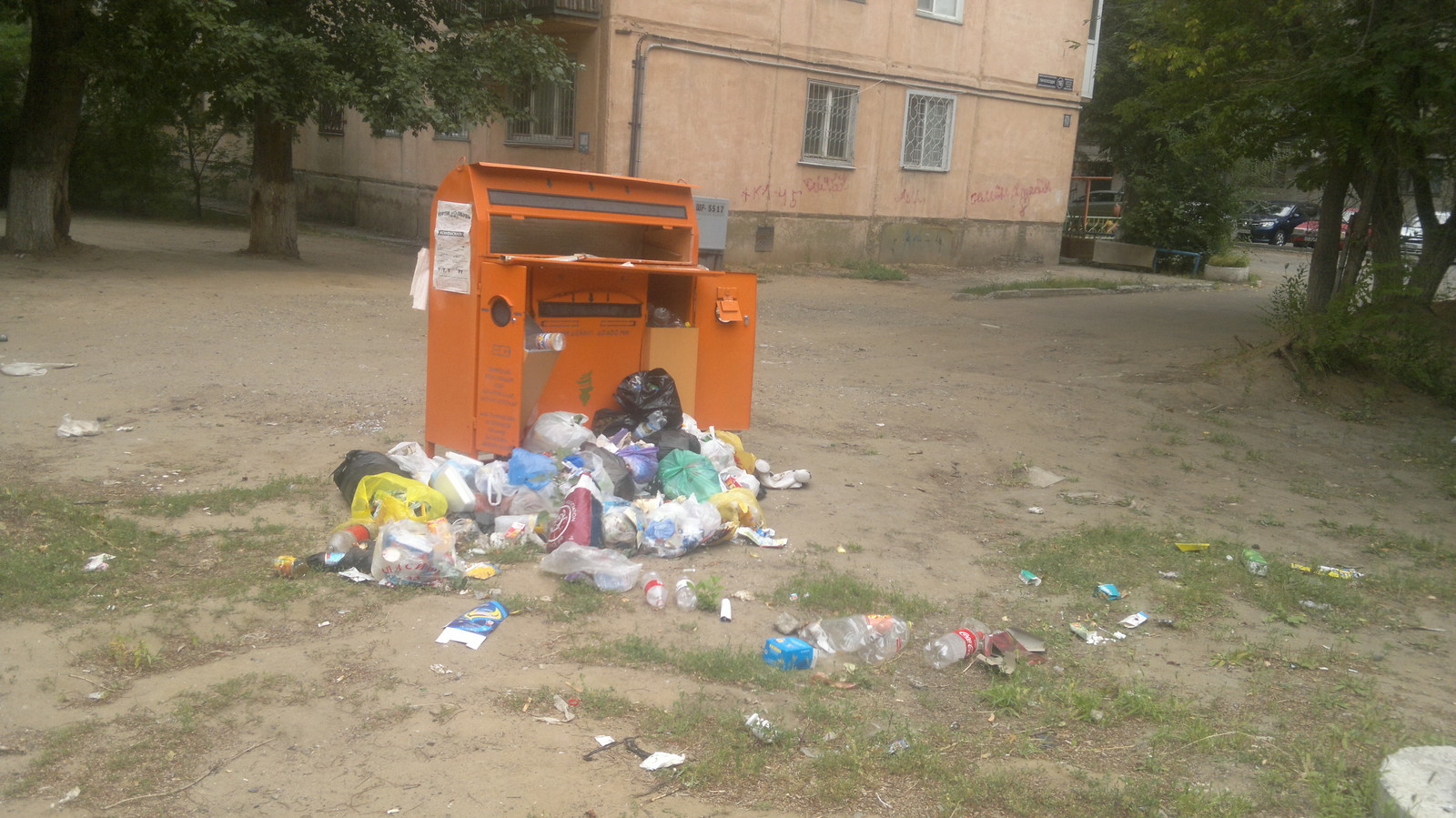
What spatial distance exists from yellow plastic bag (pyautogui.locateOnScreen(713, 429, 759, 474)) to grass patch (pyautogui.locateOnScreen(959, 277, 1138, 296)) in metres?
10.2

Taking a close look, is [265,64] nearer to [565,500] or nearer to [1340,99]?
[565,500]

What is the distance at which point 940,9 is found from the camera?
19.1 metres

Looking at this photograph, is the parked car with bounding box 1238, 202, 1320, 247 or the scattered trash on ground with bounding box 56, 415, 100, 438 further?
the parked car with bounding box 1238, 202, 1320, 247

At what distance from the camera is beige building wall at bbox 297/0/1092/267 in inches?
618

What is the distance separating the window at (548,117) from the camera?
1622cm

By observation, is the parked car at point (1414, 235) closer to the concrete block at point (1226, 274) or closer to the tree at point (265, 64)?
the concrete block at point (1226, 274)

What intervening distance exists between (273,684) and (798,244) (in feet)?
49.8

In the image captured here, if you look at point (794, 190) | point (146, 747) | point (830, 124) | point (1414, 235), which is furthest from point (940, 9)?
point (146, 747)

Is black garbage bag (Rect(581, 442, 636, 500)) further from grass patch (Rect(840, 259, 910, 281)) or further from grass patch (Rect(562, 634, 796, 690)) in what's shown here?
grass patch (Rect(840, 259, 910, 281))

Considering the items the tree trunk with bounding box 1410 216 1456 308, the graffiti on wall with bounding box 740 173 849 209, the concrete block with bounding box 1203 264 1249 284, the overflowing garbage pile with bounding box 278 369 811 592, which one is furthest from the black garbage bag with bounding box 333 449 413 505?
the concrete block with bounding box 1203 264 1249 284

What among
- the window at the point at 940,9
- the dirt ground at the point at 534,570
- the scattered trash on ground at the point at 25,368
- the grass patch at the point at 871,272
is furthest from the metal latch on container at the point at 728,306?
the window at the point at 940,9

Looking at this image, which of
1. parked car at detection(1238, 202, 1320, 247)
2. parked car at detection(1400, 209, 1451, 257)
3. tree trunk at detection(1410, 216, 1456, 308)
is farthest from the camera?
parked car at detection(1238, 202, 1320, 247)

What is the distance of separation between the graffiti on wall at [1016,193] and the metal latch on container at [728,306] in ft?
48.8

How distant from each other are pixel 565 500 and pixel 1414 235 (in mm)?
10655
